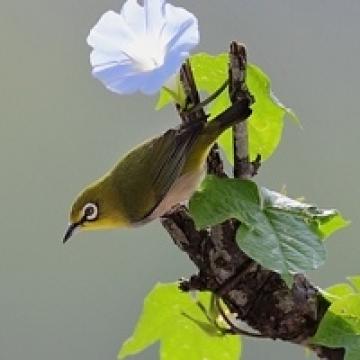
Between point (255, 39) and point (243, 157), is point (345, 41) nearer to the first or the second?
point (255, 39)

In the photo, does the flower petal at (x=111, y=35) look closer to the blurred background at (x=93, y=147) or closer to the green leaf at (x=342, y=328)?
the green leaf at (x=342, y=328)

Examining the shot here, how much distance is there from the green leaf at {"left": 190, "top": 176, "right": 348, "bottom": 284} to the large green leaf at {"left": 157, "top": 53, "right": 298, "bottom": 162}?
0.22ft

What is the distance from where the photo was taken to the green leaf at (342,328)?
0.51 metres

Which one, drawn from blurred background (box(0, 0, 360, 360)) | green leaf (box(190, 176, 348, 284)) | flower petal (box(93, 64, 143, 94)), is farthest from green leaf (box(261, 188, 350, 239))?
blurred background (box(0, 0, 360, 360))

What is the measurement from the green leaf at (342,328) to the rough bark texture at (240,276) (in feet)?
0.06

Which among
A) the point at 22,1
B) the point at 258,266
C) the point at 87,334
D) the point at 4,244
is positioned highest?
the point at 22,1

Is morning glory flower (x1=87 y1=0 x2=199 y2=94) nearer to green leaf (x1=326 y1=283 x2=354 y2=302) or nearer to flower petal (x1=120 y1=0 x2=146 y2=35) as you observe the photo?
flower petal (x1=120 y1=0 x2=146 y2=35)

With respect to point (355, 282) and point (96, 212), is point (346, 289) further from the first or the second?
point (96, 212)

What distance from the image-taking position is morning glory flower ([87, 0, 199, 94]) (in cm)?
47

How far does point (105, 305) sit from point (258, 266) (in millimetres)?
647

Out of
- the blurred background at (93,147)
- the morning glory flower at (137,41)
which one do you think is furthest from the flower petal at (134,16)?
the blurred background at (93,147)

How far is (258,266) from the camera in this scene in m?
0.52

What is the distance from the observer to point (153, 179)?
57cm

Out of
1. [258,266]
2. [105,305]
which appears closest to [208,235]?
[258,266]
